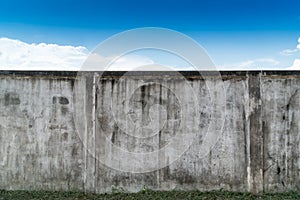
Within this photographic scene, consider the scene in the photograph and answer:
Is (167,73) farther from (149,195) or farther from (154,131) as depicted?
(149,195)

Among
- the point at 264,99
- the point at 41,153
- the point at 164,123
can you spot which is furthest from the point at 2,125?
the point at 264,99

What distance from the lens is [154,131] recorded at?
430 cm

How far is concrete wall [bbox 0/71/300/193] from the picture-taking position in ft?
13.8

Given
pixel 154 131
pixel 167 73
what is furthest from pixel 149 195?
pixel 167 73

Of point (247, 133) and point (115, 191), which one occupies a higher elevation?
point (247, 133)

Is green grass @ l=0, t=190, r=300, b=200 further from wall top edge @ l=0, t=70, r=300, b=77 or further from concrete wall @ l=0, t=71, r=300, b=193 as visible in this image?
wall top edge @ l=0, t=70, r=300, b=77

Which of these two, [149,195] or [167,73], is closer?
[149,195]

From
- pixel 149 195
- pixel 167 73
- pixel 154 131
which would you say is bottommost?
pixel 149 195

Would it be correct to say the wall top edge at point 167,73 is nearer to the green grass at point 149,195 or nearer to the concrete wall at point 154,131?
the concrete wall at point 154,131

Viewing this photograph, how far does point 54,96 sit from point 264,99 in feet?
10.2

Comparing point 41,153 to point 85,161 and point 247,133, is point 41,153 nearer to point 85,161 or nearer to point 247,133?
point 85,161

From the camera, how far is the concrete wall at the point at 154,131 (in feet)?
13.8

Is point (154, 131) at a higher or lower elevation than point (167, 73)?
lower

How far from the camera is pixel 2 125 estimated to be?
4531 millimetres
